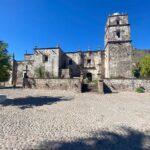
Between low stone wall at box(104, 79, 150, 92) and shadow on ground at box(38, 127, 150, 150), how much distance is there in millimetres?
15478

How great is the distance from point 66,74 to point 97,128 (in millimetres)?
23469

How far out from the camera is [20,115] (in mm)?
8953

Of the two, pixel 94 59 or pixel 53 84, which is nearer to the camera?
pixel 53 84

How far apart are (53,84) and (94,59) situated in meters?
14.0

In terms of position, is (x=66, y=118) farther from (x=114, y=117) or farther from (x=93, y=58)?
(x=93, y=58)

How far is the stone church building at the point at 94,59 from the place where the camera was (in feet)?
94.8

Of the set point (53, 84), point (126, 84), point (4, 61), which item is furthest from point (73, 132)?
point (126, 84)

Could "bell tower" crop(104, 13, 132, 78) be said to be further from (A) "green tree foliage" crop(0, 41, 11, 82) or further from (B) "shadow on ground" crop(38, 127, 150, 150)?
(B) "shadow on ground" crop(38, 127, 150, 150)

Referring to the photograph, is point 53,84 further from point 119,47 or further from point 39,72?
point 119,47

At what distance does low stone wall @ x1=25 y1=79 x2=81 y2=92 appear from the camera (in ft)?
69.5

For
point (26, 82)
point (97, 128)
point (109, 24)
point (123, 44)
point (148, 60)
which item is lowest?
point (97, 128)

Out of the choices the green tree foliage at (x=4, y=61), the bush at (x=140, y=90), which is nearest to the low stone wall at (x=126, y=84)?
the bush at (x=140, y=90)

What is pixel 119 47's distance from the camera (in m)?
29.3

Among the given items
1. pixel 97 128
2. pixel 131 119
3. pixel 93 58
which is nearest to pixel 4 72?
pixel 97 128
